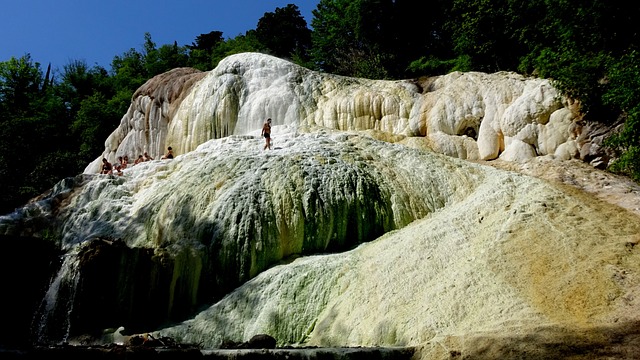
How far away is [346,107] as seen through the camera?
18391 millimetres

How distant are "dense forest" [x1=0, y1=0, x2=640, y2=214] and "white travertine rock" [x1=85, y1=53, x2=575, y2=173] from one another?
3.89 ft

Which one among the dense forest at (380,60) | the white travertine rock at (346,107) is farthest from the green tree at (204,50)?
the white travertine rock at (346,107)

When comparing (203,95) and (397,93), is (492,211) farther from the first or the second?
(203,95)

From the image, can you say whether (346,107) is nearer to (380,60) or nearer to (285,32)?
(380,60)

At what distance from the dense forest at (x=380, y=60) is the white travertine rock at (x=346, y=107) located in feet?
3.89

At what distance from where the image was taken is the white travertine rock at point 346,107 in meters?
15.4

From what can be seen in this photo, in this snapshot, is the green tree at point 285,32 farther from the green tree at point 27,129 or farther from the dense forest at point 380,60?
the green tree at point 27,129

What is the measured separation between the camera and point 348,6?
3406 centimetres

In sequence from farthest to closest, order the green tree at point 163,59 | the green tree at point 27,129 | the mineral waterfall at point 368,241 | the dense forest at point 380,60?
the green tree at point 163,59, the green tree at point 27,129, the dense forest at point 380,60, the mineral waterfall at point 368,241

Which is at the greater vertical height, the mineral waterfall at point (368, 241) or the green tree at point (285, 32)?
the green tree at point (285, 32)

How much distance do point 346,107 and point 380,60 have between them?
43.6 feet

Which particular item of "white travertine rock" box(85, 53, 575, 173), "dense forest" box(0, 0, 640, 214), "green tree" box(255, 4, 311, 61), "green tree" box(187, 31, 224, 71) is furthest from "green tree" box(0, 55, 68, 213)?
"green tree" box(255, 4, 311, 61)

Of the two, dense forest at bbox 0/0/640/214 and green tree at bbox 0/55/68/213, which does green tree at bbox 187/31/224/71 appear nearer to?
dense forest at bbox 0/0/640/214

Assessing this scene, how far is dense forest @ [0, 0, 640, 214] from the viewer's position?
14.1 metres
